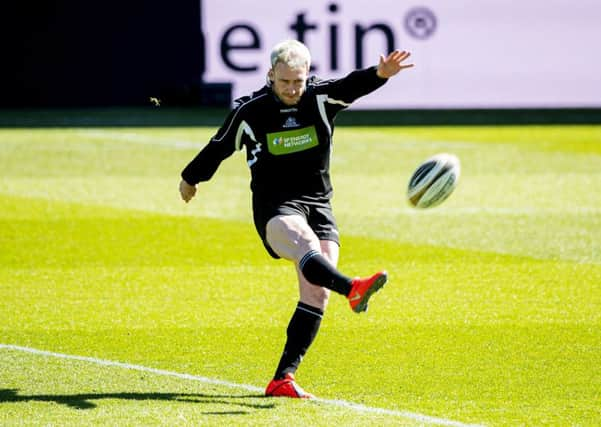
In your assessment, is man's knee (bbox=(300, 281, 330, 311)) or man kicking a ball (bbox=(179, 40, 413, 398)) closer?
man kicking a ball (bbox=(179, 40, 413, 398))

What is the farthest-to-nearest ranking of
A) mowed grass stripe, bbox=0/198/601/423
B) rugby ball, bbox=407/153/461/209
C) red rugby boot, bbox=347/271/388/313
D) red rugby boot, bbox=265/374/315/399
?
rugby ball, bbox=407/153/461/209
mowed grass stripe, bbox=0/198/601/423
red rugby boot, bbox=265/374/315/399
red rugby boot, bbox=347/271/388/313

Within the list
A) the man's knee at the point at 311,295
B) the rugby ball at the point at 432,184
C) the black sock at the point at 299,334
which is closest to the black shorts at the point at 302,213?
the man's knee at the point at 311,295

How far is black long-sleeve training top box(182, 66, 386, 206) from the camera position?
7441 mm

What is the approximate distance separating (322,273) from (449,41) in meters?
21.6

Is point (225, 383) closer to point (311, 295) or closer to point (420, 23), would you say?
point (311, 295)

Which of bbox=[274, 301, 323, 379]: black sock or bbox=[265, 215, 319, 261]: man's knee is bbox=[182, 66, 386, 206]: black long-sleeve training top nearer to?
A: bbox=[265, 215, 319, 261]: man's knee

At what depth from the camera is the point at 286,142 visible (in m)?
7.45

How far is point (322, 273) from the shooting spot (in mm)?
6930

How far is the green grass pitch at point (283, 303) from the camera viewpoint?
23.4 ft

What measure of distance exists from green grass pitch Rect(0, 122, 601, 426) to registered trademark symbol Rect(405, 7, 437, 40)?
29.6 feet

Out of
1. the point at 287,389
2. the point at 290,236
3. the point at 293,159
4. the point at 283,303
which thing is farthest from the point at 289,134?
the point at 283,303

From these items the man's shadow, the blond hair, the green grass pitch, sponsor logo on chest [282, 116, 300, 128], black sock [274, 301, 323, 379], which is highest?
the blond hair

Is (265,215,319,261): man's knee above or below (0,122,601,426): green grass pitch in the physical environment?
above

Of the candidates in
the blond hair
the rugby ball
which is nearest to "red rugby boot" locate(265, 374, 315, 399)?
the blond hair
